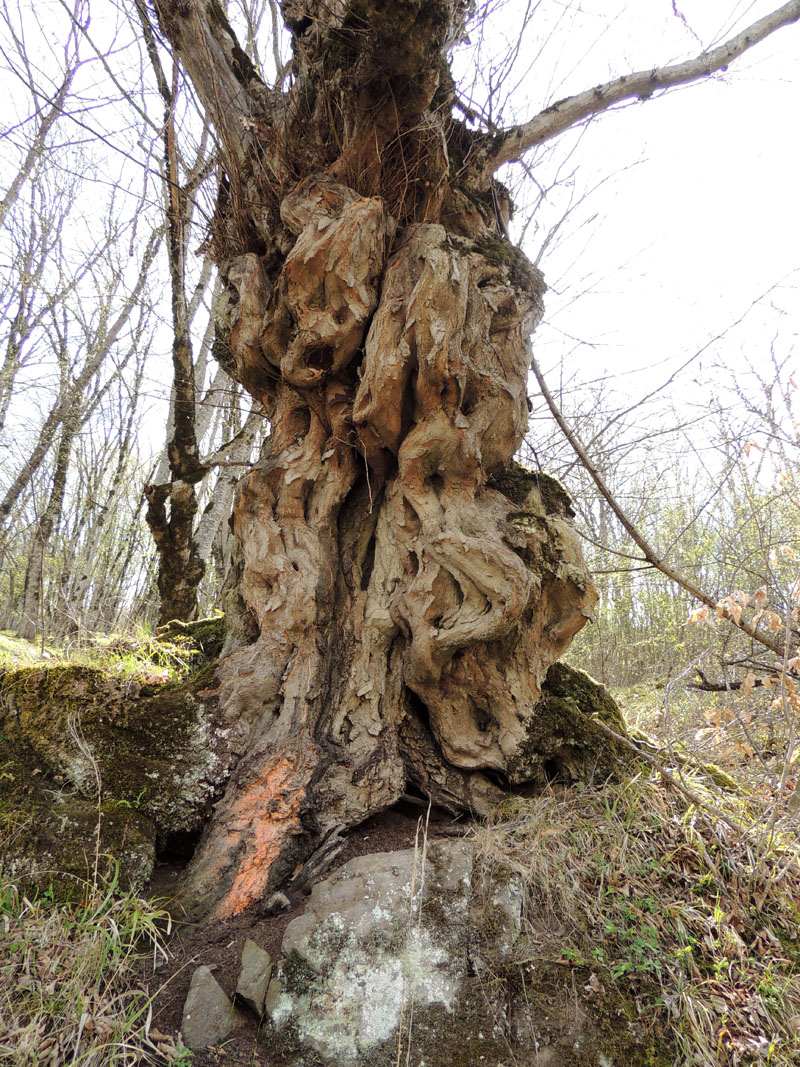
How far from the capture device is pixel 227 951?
1878 mm

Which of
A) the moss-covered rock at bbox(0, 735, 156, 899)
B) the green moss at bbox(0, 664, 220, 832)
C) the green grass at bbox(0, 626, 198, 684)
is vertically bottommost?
the moss-covered rock at bbox(0, 735, 156, 899)

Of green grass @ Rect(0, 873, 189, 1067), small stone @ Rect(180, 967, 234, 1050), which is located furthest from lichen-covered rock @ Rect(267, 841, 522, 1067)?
green grass @ Rect(0, 873, 189, 1067)

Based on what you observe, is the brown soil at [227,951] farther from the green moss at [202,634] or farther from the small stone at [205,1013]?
the green moss at [202,634]

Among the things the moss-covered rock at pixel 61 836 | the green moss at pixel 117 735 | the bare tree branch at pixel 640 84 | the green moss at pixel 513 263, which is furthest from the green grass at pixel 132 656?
the bare tree branch at pixel 640 84

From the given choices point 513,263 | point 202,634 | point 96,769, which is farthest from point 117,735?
point 513,263

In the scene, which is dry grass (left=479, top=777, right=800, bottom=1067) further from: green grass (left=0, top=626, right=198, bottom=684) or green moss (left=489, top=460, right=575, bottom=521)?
green grass (left=0, top=626, right=198, bottom=684)

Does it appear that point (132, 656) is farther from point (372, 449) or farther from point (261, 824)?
point (372, 449)

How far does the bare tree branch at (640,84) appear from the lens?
3436mm

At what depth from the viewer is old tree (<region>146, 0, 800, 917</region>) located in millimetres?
2586

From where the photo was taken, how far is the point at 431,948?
186 centimetres

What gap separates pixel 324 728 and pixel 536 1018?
1.40 meters

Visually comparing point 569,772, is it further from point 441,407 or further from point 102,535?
point 102,535

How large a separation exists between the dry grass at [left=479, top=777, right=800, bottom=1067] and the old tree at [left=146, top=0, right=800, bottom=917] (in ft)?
1.49

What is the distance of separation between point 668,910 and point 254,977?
1576mm
